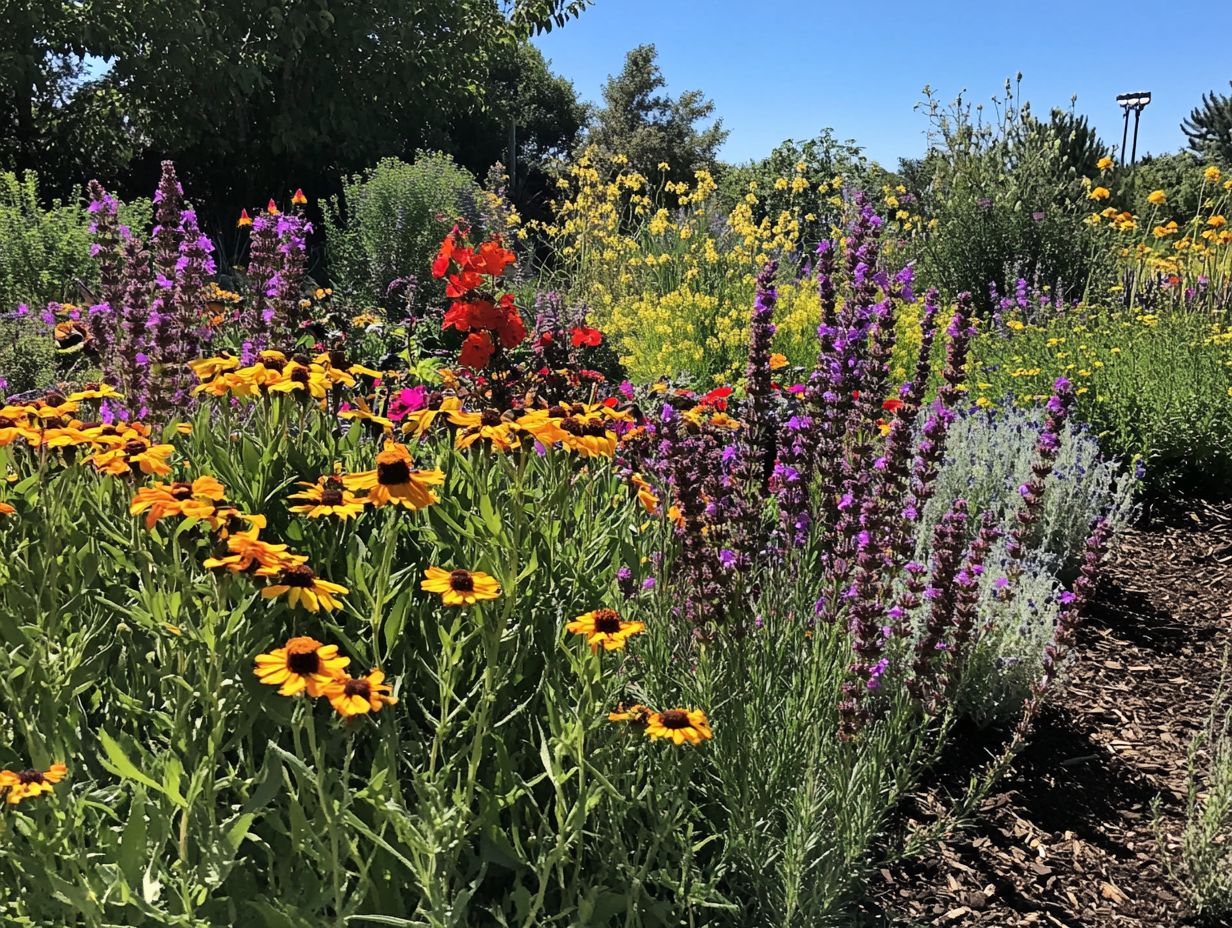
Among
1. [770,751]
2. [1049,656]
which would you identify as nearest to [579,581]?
[770,751]

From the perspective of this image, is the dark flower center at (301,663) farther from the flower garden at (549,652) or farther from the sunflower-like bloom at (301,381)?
the sunflower-like bloom at (301,381)

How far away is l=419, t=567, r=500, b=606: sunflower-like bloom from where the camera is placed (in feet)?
4.37

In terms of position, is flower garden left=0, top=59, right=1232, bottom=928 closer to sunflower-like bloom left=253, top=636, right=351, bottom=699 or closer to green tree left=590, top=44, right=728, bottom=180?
sunflower-like bloom left=253, top=636, right=351, bottom=699

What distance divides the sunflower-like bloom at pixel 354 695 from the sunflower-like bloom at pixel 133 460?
2.21 feet

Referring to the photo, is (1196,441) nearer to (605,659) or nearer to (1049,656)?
(1049,656)

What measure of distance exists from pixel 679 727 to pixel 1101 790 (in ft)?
6.54

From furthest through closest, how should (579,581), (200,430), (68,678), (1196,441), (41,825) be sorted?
(1196,441) < (200,430) < (579,581) < (68,678) < (41,825)

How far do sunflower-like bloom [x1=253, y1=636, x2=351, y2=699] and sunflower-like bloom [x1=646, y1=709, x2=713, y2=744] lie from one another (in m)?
0.48

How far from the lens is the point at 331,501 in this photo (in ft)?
4.97

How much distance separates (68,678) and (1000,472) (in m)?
3.69

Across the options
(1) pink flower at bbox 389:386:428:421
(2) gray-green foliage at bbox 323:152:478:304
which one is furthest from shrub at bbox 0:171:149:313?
(1) pink flower at bbox 389:386:428:421

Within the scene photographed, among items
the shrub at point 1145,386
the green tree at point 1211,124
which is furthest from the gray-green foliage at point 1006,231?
the green tree at point 1211,124

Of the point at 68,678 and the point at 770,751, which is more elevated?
the point at 68,678

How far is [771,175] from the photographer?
16.2 meters
